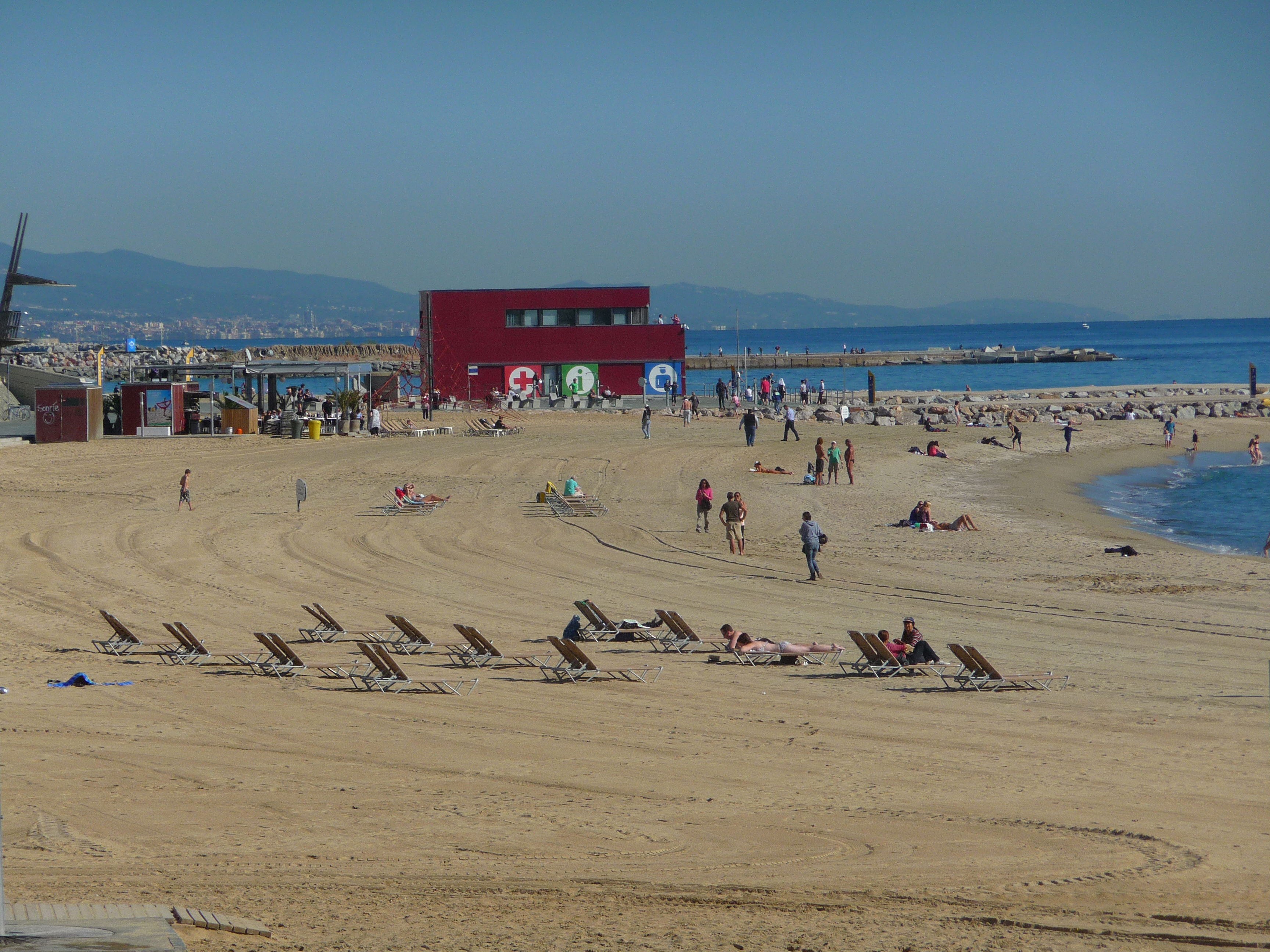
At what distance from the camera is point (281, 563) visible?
2114cm

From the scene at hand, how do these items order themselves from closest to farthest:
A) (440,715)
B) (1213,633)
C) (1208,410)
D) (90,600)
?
1. (440,715)
2. (1213,633)
3. (90,600)
4. (1208,410)

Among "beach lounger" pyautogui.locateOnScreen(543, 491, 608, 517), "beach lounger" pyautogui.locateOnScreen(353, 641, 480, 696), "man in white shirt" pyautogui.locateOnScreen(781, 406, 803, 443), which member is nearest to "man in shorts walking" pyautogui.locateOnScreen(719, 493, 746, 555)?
"beach lounger" pyautogui.locateOnScreen(543, 491, 608, 517)

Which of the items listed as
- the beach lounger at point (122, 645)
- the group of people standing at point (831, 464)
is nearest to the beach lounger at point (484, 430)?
the group of people standing at point (831, 464)

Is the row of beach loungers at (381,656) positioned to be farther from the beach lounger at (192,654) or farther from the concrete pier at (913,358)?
the concrete pier at (913,358)

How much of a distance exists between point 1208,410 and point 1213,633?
49947 mm

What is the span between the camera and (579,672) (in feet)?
45.5

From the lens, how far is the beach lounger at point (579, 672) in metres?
13.9

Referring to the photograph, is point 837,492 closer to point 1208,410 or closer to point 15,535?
point 15,535

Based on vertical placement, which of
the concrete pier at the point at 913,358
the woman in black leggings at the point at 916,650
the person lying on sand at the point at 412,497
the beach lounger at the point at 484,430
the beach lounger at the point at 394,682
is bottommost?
the beach lounger at the point at 394,682

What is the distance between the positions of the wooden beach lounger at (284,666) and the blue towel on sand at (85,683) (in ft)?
4.78

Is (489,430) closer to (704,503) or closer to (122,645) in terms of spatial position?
(704,503)

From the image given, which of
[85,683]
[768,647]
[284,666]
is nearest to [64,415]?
[85,683]

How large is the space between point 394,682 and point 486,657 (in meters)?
1.45

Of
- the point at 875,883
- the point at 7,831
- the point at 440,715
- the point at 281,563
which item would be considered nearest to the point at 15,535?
the point at 281,563
